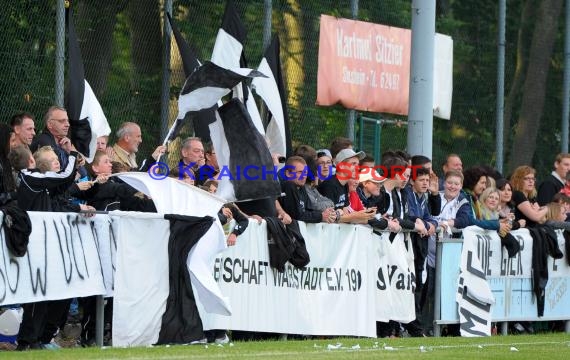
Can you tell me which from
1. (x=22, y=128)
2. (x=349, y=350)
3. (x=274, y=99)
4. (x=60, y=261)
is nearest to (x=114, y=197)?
(x=22, y=128)

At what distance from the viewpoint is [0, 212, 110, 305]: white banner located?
490 inches

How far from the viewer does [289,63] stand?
64.7ft

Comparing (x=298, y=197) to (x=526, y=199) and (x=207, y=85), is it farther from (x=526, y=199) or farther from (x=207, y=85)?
(x=526, y=199)

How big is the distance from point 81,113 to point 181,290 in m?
3.11

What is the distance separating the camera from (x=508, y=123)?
24172mm

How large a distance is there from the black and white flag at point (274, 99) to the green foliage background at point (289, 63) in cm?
86

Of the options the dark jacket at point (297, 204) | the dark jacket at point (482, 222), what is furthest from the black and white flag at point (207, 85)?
the dark jacket at point (482, 222)

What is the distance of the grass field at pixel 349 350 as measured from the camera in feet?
39.1

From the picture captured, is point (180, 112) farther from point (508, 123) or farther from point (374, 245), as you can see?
point (508, 123)

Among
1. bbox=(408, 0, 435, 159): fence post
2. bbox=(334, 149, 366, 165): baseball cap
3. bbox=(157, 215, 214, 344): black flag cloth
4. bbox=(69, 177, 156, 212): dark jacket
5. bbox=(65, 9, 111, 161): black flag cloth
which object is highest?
bbox=(408, 0, 435, 159): fence post

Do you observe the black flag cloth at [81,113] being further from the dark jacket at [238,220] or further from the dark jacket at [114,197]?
the dark jacket at [238,220]

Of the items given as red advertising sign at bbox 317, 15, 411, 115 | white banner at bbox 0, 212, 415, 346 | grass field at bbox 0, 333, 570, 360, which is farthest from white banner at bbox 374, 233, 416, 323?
red advertising sign at bbox 317, 15, 411, 115

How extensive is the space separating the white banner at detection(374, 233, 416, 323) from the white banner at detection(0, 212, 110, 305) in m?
3.86

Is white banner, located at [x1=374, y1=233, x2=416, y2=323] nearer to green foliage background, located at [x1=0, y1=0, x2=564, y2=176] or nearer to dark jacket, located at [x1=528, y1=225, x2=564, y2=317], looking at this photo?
dark jacket, located at [x1=528, y1=225, x2=564, y2=317]
